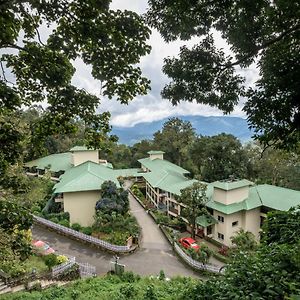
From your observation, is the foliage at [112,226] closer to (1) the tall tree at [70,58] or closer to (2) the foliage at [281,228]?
(2) the foliage at [281,228]

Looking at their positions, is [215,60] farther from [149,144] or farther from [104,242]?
[149,144]

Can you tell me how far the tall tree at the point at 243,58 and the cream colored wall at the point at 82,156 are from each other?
23.5 m

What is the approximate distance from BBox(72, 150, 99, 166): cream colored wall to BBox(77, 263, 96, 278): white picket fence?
15.3 m

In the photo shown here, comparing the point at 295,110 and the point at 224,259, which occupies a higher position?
the point at 295,110

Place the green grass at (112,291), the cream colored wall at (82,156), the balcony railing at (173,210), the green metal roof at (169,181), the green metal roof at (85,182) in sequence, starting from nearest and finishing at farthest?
1. the green grass at (112,291)
2. the green metal roof at (85,182)
3. the green metal roof at (169,181)
4. the balcony railing at (173,210)
5. the cream colored wall at (82,156)

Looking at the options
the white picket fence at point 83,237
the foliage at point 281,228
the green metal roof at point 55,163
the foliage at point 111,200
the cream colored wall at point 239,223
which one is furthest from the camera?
the green metal roof at point 55,163

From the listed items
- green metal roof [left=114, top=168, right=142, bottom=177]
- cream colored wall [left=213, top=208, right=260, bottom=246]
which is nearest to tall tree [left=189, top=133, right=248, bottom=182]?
cream colored wall [left=213, top=208, right=260, bottom=246]

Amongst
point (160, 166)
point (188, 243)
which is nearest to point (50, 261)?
point (188, 243)

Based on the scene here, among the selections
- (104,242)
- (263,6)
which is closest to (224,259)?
(104,242)

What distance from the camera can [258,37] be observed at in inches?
221

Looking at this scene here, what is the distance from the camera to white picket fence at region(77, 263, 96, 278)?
14141 millimetres

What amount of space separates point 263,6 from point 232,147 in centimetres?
2088

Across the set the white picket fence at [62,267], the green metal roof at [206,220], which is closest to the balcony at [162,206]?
the green metal roof at [206,220]

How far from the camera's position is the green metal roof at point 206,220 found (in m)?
18.8
